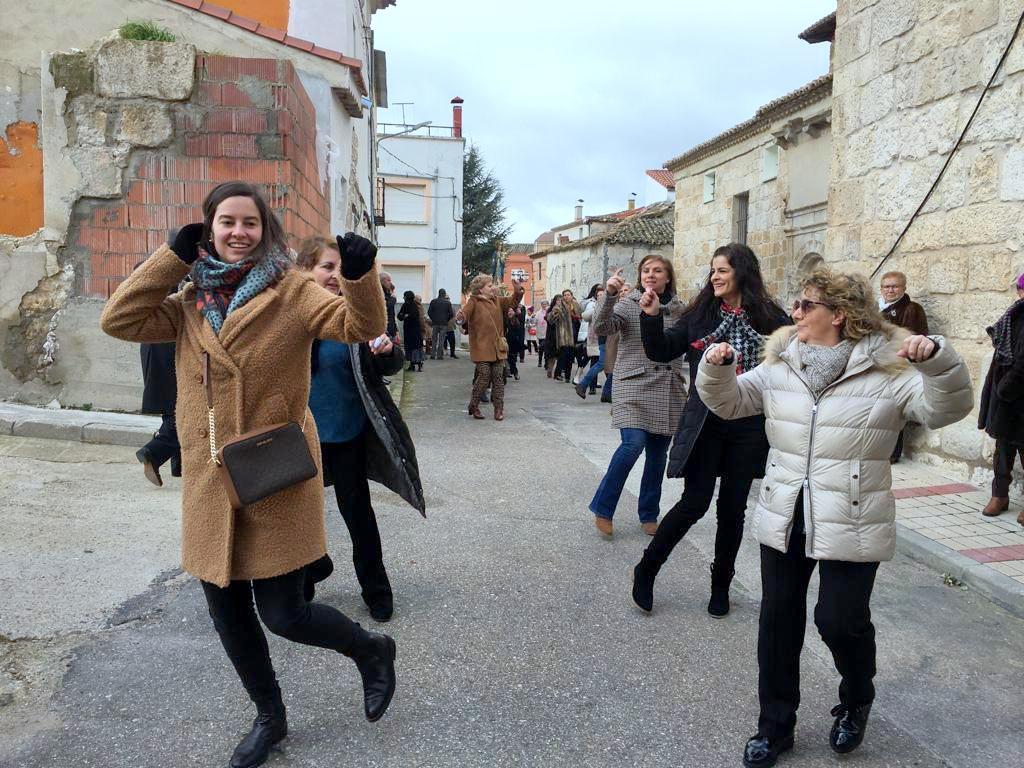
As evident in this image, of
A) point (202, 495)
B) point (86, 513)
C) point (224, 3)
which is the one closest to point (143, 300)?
point (202, 495)

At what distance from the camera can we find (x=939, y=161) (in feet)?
22.6

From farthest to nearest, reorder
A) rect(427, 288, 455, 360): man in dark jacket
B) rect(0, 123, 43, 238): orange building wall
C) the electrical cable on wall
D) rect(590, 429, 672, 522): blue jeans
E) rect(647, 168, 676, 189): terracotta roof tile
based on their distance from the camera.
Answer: rect(647, 168, 676, 189): terracotta roof tile
rect(427, 288, 455, 360): man in dark jacket
rect(0, 123, 43, 238): orange building wall
the electrical cable on wall
rect(590, 429, 672, 522): blue jeans

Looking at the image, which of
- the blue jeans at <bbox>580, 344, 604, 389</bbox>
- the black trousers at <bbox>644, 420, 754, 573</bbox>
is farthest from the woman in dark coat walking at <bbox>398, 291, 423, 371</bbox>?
the black trousers at <bbox>644, 420, 754, 573</bbox>

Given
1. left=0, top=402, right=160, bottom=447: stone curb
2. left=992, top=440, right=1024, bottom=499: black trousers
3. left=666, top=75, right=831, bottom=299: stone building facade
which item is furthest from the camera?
left=666, top=75, right=831, bottom=299: stone building facade

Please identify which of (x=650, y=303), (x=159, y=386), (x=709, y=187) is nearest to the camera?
(x=650, y=303)

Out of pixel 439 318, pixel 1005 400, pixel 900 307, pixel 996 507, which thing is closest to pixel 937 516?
pixel 996 507

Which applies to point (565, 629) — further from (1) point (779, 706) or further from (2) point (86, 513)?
(2) point (86, 513)

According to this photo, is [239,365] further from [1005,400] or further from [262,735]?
[1005,400]

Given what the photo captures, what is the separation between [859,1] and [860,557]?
714 centimetres

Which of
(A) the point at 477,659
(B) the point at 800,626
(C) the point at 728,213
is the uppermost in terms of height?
(C) the point at 728,213

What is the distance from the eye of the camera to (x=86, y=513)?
5.09 meters

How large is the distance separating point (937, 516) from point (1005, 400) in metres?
0.92

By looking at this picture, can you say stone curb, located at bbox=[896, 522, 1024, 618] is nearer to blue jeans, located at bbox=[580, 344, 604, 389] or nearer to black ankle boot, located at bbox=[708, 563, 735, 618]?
black ankle boot, located at bbox=[708, 563, 735, 618]

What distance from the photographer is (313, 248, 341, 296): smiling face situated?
11.6ft
